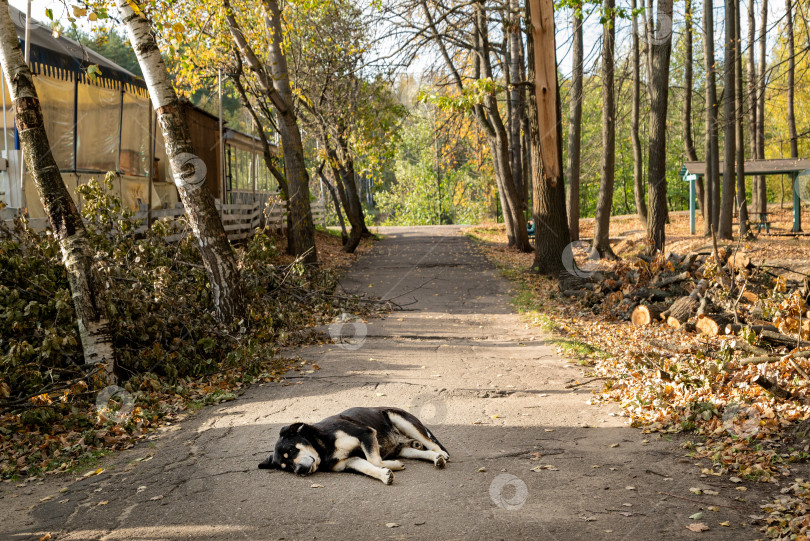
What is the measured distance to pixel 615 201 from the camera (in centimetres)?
5888

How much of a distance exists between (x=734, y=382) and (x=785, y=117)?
37304 millimetres

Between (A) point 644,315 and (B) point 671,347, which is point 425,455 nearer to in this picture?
(B) point 671,347

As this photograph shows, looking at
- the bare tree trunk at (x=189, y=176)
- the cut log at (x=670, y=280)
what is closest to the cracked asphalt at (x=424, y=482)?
the bare tree trunk at (x=189, y=176)

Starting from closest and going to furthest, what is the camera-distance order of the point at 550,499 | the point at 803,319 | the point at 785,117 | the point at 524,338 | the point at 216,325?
the point at 550,499 < the point at 803,319 < the point at 216,325 < the point at 524,338 < the point at 785,117

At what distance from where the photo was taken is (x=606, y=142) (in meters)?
19.5

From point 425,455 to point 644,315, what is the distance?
270 inches

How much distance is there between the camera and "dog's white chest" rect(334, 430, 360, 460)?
15.7 feet

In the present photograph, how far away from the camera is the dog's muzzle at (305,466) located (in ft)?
15.3

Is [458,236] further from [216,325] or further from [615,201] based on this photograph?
[615,201]

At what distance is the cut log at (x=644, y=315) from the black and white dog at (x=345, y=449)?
263 inches

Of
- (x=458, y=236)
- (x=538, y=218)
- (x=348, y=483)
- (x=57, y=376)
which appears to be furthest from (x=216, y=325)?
(x=458, y=236)
